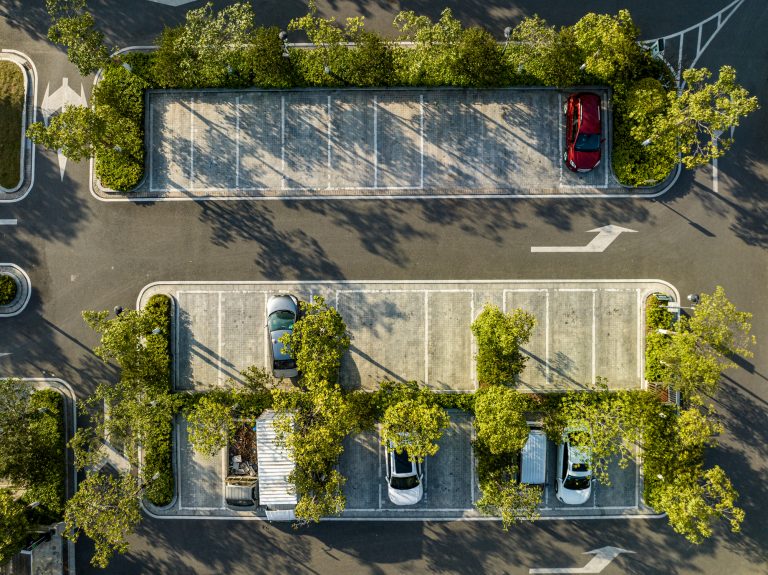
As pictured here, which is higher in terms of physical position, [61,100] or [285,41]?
[285,41]

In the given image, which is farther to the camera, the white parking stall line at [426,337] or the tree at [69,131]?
the white parking stall line at [426,337]

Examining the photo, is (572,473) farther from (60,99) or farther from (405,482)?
(60,99)

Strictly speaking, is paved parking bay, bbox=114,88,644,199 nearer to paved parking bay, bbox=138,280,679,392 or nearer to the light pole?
the light pole

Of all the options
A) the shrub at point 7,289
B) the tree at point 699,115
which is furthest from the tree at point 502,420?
the shrub at point 7,289

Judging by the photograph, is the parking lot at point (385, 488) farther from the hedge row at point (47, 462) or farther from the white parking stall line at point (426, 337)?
the hedge row at point (47, 462)

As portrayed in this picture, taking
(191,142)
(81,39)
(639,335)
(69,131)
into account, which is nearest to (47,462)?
(69,131)

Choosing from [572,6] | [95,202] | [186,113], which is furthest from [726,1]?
[95,202]

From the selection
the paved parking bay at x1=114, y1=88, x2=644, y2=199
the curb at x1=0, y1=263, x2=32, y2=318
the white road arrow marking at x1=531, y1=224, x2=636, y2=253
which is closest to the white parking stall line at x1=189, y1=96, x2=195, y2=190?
the paved parking bay at x1=114, y1=88, x2=644, y2=199

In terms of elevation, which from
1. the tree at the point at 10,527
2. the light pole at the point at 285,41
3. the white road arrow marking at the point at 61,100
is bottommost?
the tree at the point at 10,527
